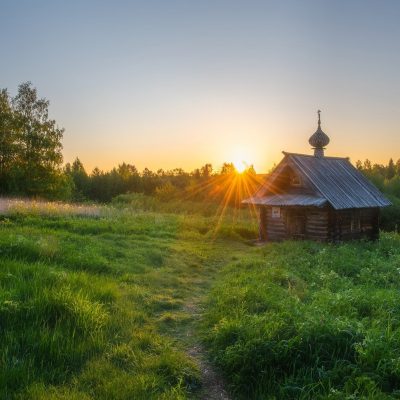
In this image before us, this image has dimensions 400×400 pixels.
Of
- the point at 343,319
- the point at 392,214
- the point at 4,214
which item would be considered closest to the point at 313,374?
the point at 343,319

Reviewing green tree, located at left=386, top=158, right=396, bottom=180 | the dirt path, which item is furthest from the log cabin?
green tree, located at left=386, top=158, right=396, bottom=180

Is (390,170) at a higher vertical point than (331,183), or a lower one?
higher

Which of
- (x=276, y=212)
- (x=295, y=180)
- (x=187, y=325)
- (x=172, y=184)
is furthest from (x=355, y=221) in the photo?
(x=172, y=184)

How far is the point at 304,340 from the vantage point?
19.7 ft

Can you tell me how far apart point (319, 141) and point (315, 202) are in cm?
803

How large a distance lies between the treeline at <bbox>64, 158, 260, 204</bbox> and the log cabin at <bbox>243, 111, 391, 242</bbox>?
66.5 feet

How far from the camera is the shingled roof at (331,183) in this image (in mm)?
20000

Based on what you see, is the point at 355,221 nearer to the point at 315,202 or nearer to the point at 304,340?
the point at 315,202

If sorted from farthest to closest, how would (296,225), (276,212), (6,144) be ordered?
(6,144), (276,212), (296,225)

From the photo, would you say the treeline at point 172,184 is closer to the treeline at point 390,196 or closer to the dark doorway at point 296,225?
the treeline at point 390,196

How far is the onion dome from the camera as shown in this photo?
1006 inches

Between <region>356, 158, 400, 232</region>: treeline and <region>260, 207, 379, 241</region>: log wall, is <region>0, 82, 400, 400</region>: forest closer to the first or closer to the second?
<region>260, 207, 379, 241</region>: log wall

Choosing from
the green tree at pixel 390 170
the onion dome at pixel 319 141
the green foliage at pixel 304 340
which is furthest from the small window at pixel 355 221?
the green tree at pixel 390 170

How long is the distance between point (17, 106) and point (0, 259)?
2675 centimetres
